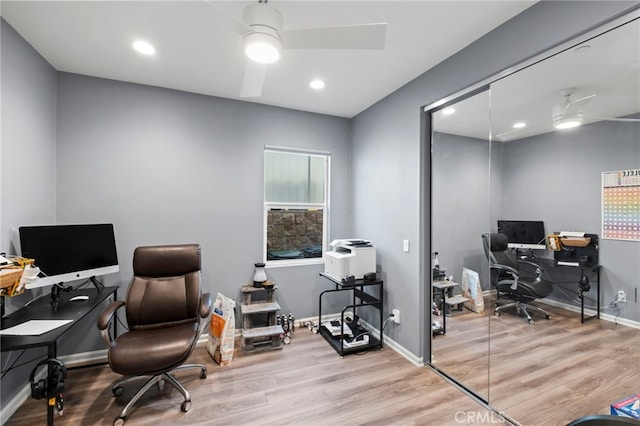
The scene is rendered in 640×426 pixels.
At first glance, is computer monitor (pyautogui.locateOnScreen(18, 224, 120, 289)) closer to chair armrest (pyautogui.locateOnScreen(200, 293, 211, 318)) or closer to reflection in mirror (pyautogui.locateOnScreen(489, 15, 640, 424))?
chair armrest (pyautogui.locateOnScreen(200, 293, 211, 318))

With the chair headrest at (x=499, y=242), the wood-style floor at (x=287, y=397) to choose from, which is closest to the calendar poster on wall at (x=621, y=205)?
the chair headrest at (x=499, y=242)

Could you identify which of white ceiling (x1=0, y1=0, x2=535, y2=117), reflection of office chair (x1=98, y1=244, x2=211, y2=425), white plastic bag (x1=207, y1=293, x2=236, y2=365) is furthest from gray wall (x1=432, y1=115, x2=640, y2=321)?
reflection of office chair (x1=98, y1=244, x2=211, y2=425)

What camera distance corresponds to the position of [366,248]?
297 cm

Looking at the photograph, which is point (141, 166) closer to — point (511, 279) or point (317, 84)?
point (317, 84)

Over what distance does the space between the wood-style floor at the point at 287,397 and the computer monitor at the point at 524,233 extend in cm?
124

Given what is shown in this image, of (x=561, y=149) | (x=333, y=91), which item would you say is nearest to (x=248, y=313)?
(x=333, y=91)

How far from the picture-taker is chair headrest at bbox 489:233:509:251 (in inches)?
82.5

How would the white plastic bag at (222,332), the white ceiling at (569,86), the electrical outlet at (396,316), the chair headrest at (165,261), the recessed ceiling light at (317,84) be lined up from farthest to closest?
the electrical outlet at (396,316) < the recessed ceiling light at (317,84) < the white plastic bag at (222,332) < the chair headrest at (165,261) < the white ceiling at (569,86)

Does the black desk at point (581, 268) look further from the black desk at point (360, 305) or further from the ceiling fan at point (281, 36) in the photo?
the ceiling fan at point (281, 36)

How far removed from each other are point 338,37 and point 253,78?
0.73 m

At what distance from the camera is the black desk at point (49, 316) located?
4.85 ft

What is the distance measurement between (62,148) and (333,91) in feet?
8.67

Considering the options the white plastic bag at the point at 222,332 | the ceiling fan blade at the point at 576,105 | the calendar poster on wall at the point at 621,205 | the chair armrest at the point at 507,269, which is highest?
the ceiling fan blade at the point at 576,105

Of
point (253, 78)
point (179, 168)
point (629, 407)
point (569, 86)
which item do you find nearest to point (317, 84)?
point (253, 78)
